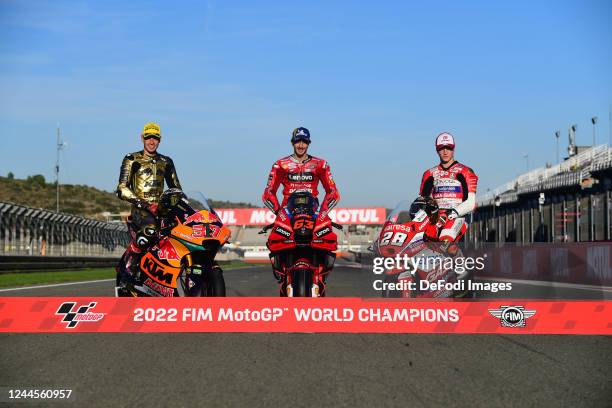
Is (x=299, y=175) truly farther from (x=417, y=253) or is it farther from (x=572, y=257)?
(x=572, y=257)

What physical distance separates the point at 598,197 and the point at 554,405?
33.8 meters

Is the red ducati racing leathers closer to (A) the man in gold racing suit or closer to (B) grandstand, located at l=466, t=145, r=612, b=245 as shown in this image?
(A) the man in gold racing suit

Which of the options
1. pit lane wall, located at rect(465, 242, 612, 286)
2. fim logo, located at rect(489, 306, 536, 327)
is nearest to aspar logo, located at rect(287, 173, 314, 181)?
fim logo, located at rect(489, 306, 536, 327)

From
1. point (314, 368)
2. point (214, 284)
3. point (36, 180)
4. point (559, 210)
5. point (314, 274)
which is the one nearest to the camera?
point (314, 368)

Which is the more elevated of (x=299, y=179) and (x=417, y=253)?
(x=299, y=179)

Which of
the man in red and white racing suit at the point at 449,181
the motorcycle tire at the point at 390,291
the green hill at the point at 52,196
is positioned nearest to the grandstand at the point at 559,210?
the man in red and white racing suit at the point at 449,181

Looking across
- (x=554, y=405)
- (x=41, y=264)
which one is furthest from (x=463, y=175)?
(x=41, y=264)

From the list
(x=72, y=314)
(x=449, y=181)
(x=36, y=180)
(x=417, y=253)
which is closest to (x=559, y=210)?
(x=449, y=181)

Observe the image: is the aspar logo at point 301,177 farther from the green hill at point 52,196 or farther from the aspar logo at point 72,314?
the green hill at point 52,196

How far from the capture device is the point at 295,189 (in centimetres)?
949

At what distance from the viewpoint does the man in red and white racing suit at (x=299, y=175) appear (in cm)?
951

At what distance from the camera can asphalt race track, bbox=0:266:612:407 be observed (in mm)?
5008

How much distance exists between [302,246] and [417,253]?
48.2 inches

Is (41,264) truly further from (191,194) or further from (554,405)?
(554,405)
